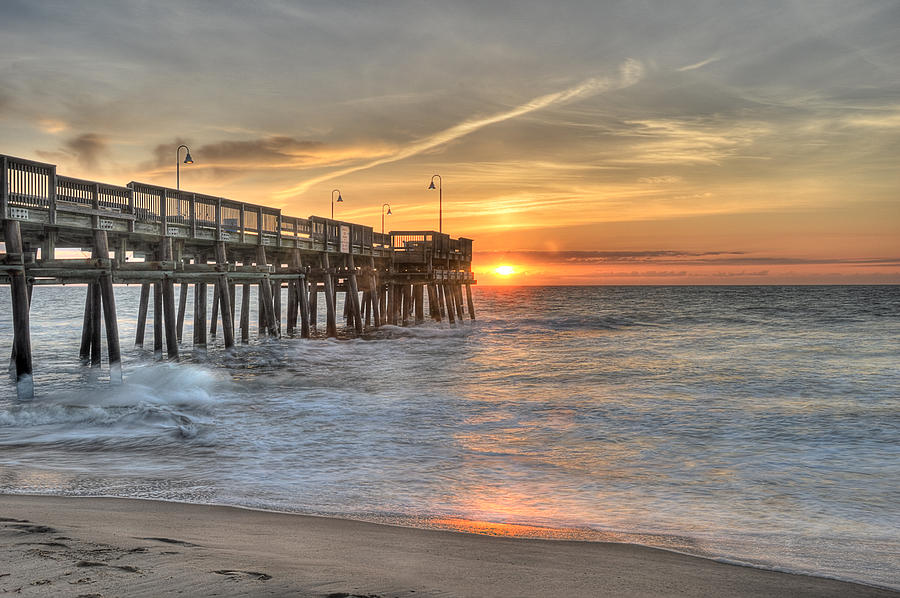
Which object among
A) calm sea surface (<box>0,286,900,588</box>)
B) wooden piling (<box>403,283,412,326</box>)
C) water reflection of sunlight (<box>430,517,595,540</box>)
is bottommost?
calm sea surface (<box>0,286,900,588</box>)

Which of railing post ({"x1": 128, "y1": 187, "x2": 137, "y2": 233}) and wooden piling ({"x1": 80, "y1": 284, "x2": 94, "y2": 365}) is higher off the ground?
railing post ({"x1": 128, "y1": 187, "x2": 137, "y2": 233})

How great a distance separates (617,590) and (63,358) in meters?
29.9

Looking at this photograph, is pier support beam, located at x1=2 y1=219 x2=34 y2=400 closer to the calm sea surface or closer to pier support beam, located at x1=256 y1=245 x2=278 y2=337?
the calm sea surface

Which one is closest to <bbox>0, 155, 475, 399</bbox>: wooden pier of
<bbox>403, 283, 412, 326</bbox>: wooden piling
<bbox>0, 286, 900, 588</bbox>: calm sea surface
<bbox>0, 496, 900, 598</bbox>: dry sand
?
<bbox>0, 286, 900, 588</bbox>: calm sea surface

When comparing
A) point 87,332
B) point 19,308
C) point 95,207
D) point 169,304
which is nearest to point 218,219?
point 169,304

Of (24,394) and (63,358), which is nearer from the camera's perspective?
(24,394)

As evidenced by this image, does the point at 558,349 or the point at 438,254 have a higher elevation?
the point at 438,254

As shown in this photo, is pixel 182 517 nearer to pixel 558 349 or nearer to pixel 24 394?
pixel 24 394

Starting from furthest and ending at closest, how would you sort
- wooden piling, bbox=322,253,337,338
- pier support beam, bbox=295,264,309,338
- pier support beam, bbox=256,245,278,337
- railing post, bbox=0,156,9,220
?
1. wooden piling, bbox=322,253,337,338
2. pier support beam, bbox=295,264,309,338
3. pier support beam, bbox=256,245,278,337
4. railing post, bbox=0,156,9,220

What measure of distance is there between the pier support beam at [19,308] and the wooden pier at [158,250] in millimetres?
24

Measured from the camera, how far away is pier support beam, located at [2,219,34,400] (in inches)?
594

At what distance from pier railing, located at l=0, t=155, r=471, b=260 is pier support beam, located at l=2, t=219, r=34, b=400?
1.41 feet

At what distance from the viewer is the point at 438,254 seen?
44750mm

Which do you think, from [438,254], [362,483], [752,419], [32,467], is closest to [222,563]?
[362,483]
